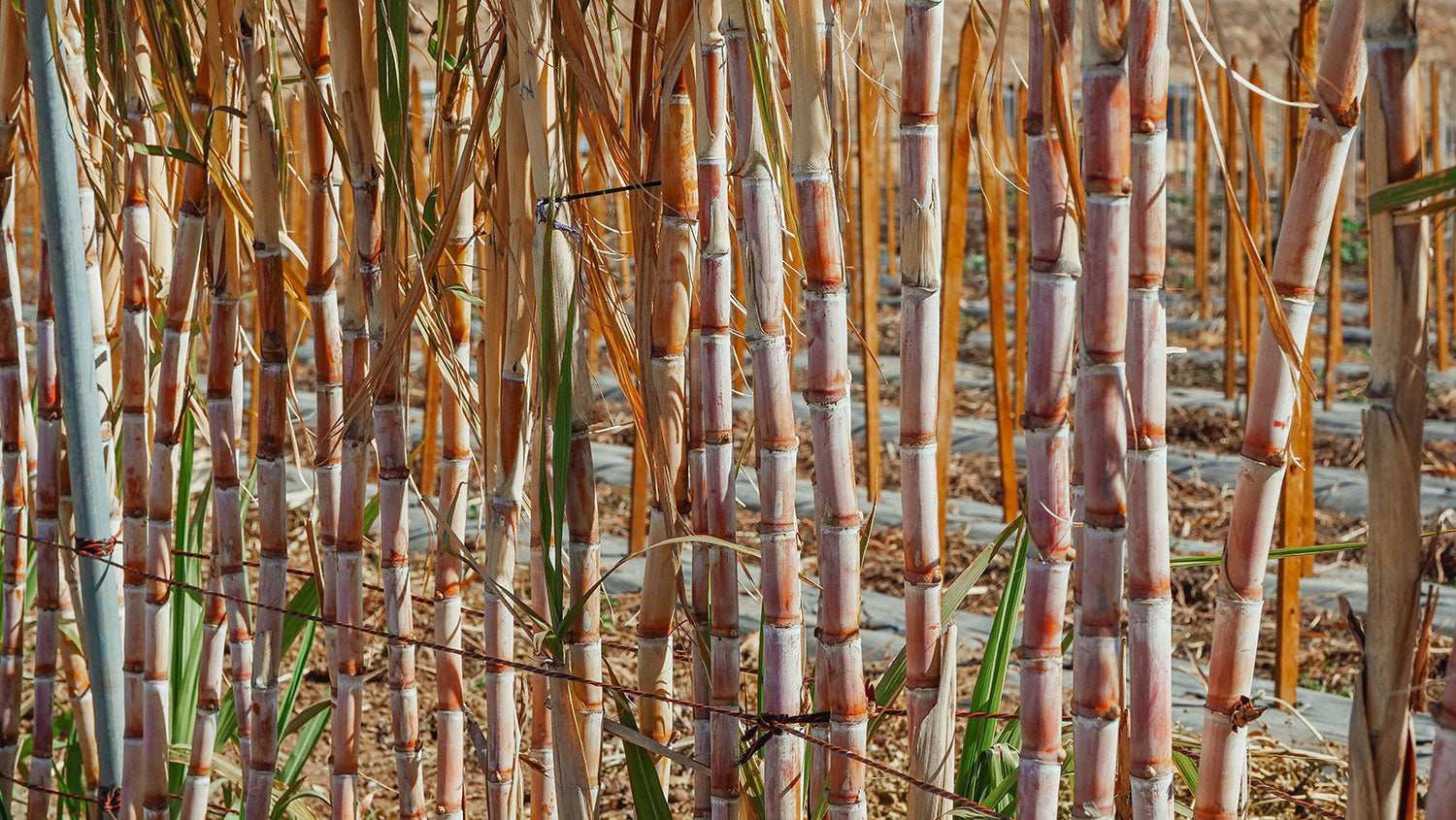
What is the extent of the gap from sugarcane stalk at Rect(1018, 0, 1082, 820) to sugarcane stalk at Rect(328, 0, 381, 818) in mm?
442

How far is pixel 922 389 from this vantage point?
74 cm

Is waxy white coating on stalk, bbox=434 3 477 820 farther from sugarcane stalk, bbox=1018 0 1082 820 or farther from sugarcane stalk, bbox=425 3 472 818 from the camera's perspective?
sugarcane stalk, bbox=1018 0 1082 820

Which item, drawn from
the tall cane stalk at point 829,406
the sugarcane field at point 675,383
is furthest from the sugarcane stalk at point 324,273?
the tall cane stalk at point 829,406

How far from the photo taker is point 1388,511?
516 millimetres

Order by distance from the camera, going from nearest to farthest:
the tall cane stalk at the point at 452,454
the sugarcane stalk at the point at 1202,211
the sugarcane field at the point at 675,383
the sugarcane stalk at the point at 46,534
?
the sugarcane field at the point at 675,383, the tall cane stalk at the point at 452,454, the sugarcane stalk at the point at 46,534, the sugarcane stalk at the point at 1202,211

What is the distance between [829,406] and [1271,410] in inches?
9.6

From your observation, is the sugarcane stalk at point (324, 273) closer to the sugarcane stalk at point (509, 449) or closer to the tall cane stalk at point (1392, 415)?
the sugarcane stalk at point (509, 449)

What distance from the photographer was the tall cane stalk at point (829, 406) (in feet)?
2.23

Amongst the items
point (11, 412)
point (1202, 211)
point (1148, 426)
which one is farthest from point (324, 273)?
point (1202, 211)

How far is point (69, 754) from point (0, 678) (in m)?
0.16

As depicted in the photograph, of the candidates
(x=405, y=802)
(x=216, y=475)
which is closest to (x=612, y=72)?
(x=216, y=475)

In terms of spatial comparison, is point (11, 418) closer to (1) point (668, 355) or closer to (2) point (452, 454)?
(2) point (452, 454)

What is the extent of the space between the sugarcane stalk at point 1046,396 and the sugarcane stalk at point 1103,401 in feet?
0.06

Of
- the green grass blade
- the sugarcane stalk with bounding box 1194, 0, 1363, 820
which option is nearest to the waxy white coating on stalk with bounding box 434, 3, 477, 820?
the green grass blade
